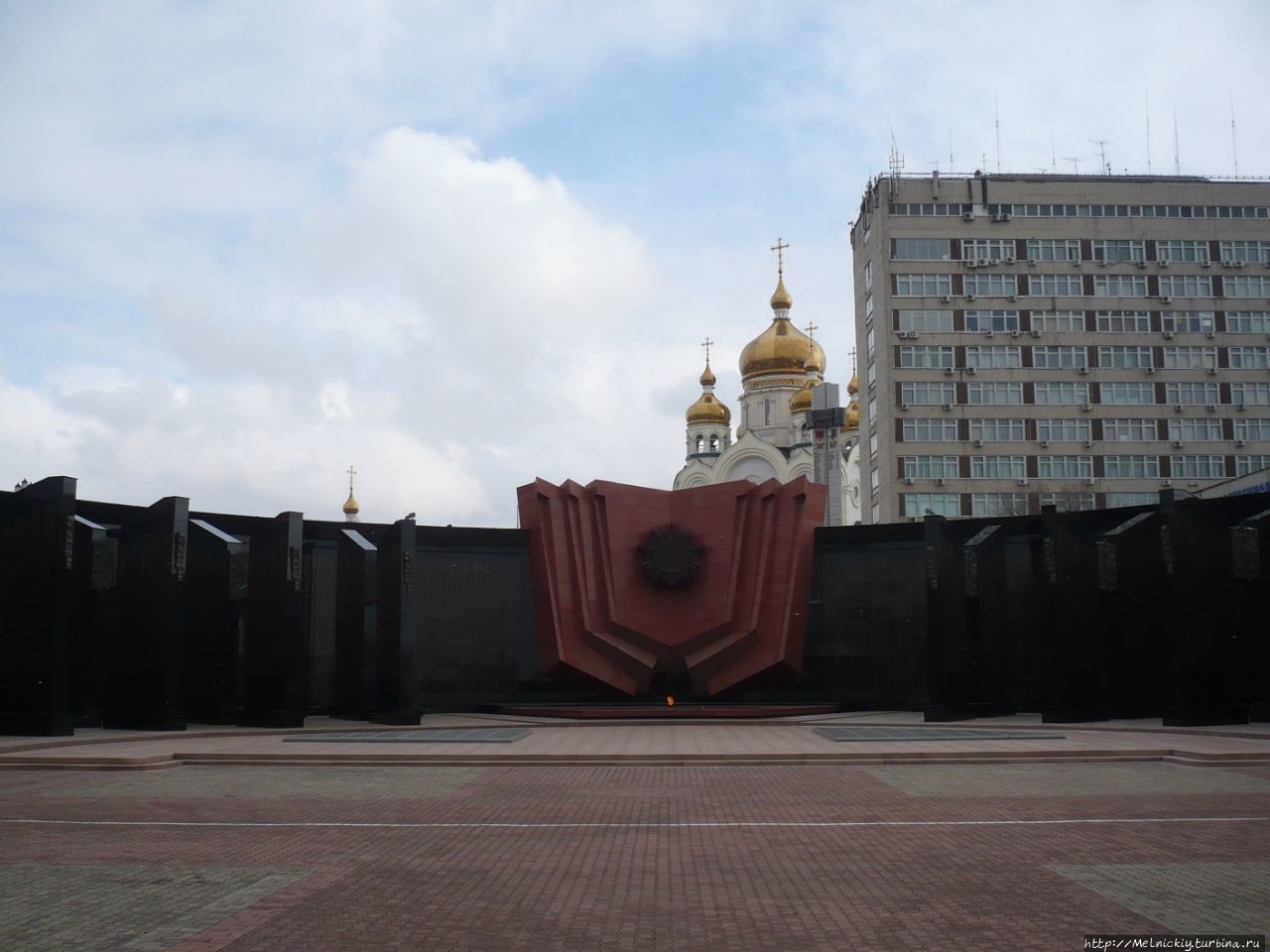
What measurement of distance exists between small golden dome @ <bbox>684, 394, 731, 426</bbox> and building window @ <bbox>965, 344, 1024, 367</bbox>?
38478 millimetres

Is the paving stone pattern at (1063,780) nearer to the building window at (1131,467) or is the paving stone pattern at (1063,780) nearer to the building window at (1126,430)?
the building window at (1131,467)

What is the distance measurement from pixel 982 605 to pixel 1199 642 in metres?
5.44

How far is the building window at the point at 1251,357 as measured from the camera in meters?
52.9

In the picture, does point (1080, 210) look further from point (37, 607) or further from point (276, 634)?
point (37, 607)

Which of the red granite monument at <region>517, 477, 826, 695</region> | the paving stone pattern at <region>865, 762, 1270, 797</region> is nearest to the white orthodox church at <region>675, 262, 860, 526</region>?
the red granite monument at <region>517, 477, 826, 695</region>

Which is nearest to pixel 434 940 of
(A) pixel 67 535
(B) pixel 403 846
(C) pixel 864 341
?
(B) pixel 403 846

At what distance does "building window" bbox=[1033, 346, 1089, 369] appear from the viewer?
5269cm

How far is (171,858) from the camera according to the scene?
10.6 meters

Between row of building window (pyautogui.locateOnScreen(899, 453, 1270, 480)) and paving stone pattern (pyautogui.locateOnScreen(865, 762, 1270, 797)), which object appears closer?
paving stone pattern (pyautogui.locateOnScreen(865, 762, 1270, 797))

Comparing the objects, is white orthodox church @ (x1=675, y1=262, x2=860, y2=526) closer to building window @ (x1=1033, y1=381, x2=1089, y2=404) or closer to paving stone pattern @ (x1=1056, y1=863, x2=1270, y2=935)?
building window @ (x1=1033, y1=381, x2=1089, y2=404)

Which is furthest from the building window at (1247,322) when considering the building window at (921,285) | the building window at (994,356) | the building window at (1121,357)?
the building window at (921,285)

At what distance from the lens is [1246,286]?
53.2 meters

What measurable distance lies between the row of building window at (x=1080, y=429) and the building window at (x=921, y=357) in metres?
2.44

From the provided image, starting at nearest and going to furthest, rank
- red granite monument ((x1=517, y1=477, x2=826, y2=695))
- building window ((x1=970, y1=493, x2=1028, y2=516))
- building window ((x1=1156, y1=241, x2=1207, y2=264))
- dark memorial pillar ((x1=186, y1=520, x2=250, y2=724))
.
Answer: dark memorial pillar ((x1=186, y1=520, x2=250, y2=724)) → red granite monument ((x1=517, y1=477, x2=826, y2=695)) → building window ((x1=970, y1=493, x2=1028, y2=516)) → building window ((x1=1156, y1=241, x2=1207, y2=264))
